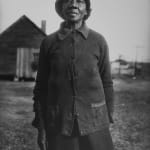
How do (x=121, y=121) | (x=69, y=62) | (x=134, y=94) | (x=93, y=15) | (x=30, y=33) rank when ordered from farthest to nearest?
(x=30, y=33), (x=134, y=94), (x=121, y=121), (x=93, y=15), (x=69, y=62)

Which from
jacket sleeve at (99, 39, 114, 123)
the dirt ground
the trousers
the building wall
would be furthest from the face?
the building wall

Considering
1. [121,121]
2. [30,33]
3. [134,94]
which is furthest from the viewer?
[30,33]

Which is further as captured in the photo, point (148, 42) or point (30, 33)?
point (30, 33)

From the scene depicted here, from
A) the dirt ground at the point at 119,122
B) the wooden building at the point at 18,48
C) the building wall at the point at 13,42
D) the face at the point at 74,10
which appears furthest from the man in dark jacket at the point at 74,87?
the building wall at the point at 13,42

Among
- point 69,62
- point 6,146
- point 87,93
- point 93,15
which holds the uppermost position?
point 93,15

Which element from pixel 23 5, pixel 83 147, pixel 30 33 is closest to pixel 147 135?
pixel 83 147

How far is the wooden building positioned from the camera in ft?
13.9

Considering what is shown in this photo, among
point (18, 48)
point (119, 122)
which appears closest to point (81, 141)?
point (119, 122)

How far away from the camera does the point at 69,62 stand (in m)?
1.23

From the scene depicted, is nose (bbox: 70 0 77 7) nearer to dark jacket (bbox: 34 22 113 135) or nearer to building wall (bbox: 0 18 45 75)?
dark jacket (bbox: 34 22 113 135)

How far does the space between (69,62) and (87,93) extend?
16 centimetres

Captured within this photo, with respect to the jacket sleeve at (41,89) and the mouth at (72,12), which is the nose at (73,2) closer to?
the mouth at (72,12)

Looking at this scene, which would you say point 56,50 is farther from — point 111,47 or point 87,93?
point 111,47

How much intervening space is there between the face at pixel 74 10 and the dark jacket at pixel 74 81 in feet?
0.19
